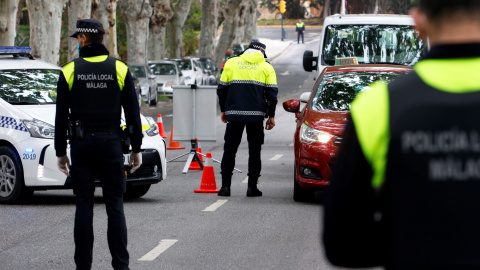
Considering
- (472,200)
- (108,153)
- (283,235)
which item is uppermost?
(472,200)

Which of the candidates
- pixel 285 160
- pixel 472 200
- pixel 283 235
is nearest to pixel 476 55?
pixel 472 200

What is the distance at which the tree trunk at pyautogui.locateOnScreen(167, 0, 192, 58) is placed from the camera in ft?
167

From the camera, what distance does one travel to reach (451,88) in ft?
7.49

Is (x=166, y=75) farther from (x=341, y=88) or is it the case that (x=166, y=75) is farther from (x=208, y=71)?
(x=341, y=88)

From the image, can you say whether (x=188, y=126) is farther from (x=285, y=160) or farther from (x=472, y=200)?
(x=472, y=200)

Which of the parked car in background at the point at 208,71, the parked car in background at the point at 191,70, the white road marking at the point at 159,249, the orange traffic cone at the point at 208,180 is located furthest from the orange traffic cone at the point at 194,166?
the parked car in background at the point at 208,71

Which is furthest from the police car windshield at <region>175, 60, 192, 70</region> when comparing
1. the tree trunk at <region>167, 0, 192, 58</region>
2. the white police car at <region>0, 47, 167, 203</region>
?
the white police car at <region>0, 47, 167, 203</region>

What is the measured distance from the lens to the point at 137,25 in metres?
38.6

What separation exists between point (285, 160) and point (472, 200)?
14694mm

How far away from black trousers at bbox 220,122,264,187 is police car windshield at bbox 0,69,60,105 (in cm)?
216

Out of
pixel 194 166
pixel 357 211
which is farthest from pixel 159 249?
pixel 194 166

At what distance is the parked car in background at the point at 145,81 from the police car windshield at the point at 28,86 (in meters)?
20.5

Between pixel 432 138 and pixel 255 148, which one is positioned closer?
pixel 432 138

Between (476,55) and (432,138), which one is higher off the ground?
(476,55)
